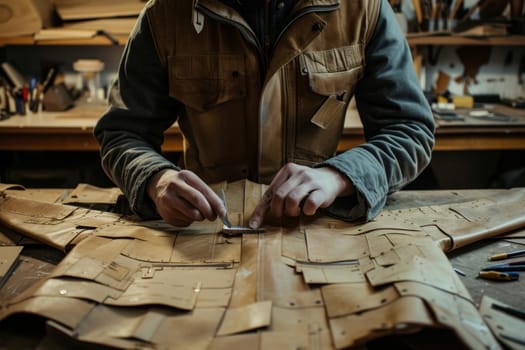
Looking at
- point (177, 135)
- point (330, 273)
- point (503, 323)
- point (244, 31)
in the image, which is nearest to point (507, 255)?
point (503, 323)

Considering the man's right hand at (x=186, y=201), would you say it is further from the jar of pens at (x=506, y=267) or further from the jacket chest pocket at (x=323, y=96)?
the jar of pens at (x=506, y=267)

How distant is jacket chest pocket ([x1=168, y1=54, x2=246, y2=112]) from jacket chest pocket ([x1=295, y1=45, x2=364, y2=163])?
171mm

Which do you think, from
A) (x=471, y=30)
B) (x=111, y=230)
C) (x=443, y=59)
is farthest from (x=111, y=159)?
(x=443, y=59)

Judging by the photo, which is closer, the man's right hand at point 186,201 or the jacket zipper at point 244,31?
the man's right hand at point 186,201

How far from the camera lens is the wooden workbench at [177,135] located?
8.98 feet

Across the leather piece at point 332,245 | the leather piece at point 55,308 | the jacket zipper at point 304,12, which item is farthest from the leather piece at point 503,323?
the jacket zipper at point 304,12

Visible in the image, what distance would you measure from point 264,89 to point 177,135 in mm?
1356

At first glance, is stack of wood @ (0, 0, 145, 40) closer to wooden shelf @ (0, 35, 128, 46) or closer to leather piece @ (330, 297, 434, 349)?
wooden shelf @ (0, 35, 128, 46)

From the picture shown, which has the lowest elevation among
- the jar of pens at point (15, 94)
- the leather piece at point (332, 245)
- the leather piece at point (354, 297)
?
the jar of pens at point (15, 94)

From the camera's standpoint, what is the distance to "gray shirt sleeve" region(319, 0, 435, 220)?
129 centimetres

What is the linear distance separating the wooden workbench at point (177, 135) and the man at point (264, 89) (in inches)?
45.8

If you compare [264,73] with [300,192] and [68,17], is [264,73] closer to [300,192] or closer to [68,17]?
[300,192]

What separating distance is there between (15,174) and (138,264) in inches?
85.4

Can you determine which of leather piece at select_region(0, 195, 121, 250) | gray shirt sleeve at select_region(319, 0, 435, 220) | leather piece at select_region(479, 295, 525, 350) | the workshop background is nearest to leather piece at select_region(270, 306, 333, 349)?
leather piece at select_region(479, 295, 525, 350)
